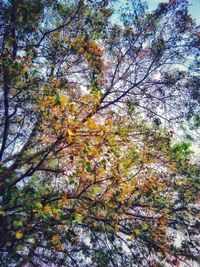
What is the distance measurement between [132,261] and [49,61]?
5.38 m

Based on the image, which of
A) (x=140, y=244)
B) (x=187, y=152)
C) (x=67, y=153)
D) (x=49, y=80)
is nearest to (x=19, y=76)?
(x=49, y=80)

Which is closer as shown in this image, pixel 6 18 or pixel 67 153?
pixel 67 153

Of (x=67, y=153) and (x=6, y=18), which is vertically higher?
(x=6, y=18)

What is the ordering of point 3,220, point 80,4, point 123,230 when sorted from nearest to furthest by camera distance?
point 3,220, point 80,4, point 123,230

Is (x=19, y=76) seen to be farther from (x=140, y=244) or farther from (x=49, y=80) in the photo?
(x=140, y=244)

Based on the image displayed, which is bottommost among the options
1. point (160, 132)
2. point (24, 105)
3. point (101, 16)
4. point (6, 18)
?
point (160, 132)

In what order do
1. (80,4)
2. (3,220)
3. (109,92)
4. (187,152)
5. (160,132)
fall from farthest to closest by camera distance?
(187,152) → (109,92) → (160,132) → (80,4) → (3,220)

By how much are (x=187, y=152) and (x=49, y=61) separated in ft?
19.5

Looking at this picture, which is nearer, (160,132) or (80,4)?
(80,4)

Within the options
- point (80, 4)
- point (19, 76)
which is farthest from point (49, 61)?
point (80, 4)

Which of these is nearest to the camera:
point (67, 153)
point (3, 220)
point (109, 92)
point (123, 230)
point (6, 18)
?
point (67, 153)

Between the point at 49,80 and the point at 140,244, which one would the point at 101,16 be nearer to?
the point at 49,80

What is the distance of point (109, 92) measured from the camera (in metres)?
8.95

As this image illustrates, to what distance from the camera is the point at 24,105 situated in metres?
6.18
